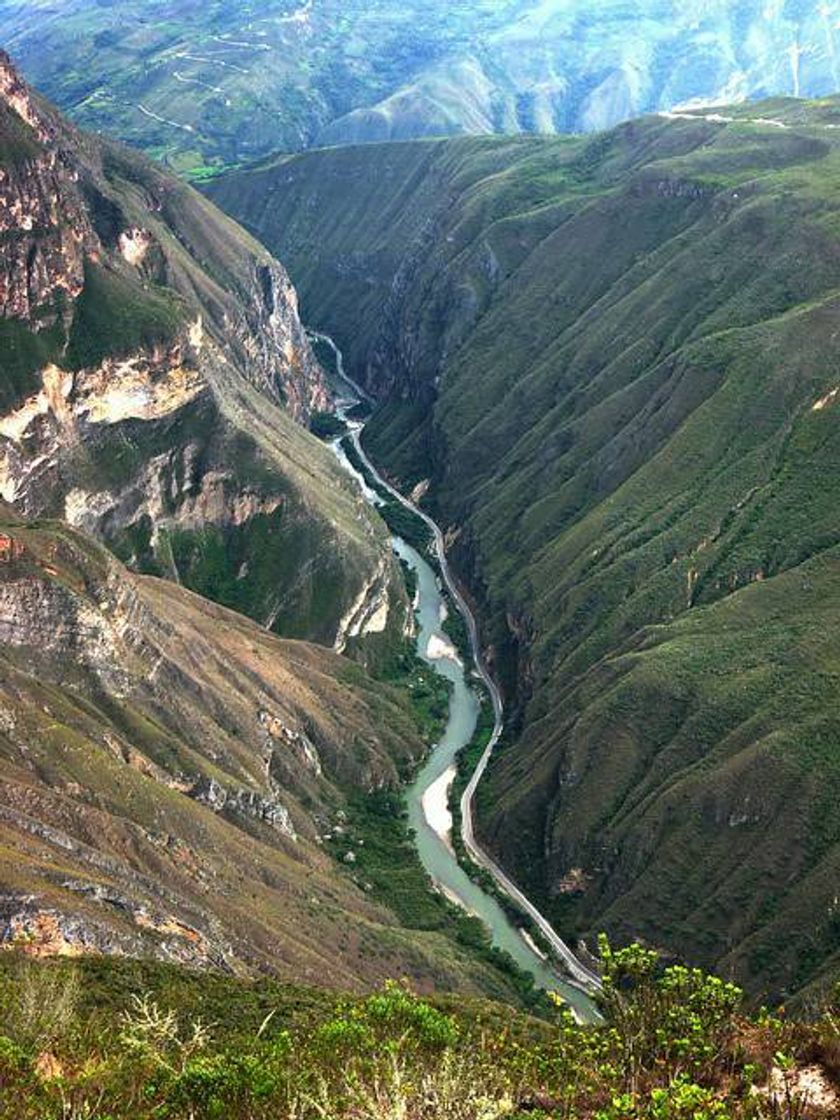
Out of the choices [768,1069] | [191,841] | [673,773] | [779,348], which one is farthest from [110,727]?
[779,348]

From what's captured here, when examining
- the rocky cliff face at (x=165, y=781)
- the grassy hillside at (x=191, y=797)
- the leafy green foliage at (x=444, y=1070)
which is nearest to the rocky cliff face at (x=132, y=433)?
the grassy hillside at (x=191, y=797)

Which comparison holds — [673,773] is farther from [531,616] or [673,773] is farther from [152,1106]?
[152,1106]

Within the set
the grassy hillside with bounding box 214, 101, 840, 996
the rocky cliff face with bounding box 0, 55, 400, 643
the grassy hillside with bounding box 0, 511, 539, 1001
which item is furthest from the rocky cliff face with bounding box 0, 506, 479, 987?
the rocky cliff face with bounding box 0, 55, 400, 643

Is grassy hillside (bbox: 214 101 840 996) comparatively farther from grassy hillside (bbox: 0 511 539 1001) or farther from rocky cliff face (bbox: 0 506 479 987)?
rocky cliff face (bbox: 0 506 479 987)

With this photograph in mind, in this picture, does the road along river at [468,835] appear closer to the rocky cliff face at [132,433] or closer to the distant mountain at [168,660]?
the distant mountain at [168,660]

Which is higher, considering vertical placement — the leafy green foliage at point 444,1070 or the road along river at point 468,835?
the leafy green foliage at point 444,1070

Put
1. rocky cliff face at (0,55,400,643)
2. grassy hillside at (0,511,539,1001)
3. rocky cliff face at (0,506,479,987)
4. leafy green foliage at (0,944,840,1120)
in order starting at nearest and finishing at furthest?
leafy green foliage at (0,944,840,1120) < rocky cliff face at (0,506,479,987) < grassy hillside at (0,511,539,1001) < rocky cliff face at (0,55,400,643)

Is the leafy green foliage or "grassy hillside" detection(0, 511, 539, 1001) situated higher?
the leafy green foliage
